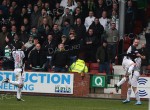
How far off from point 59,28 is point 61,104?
20.7 feet

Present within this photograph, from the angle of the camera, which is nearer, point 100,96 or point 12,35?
point 100,96

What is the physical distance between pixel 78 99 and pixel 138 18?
5.44m

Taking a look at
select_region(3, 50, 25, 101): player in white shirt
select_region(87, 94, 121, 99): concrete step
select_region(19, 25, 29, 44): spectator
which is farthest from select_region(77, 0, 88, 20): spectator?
select_region(3, 50, 25, 101): player in white shirt

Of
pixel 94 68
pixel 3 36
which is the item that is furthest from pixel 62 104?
pixel 3 36

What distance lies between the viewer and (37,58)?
2464 cm

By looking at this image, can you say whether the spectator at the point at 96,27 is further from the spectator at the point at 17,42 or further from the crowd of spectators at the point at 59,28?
the spectator at the point at 17,42

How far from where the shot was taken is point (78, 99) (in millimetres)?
22953

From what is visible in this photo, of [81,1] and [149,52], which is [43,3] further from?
[149,52]

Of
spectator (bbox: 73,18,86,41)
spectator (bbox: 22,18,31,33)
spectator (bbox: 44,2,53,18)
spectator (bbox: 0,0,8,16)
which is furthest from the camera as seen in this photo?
spectator (bbox: 0,0,8,16)

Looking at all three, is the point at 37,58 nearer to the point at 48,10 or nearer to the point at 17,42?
the point at 17,42

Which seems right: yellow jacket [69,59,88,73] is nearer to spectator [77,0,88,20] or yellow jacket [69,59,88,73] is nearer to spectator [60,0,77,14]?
spectator [77,0,88,20]

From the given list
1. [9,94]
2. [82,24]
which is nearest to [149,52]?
[82,24]

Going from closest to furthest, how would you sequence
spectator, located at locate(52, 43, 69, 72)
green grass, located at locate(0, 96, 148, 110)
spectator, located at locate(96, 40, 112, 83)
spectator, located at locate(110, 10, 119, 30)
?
green grass, located at locate(0, 96, 148, 110), spectator, located at locate(52, 43, 69, 72), spectator, located at locate(96, 40, 112, 83), spectator, located at locate(110, 10, 119, 30)

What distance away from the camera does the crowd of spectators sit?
2480 cm
